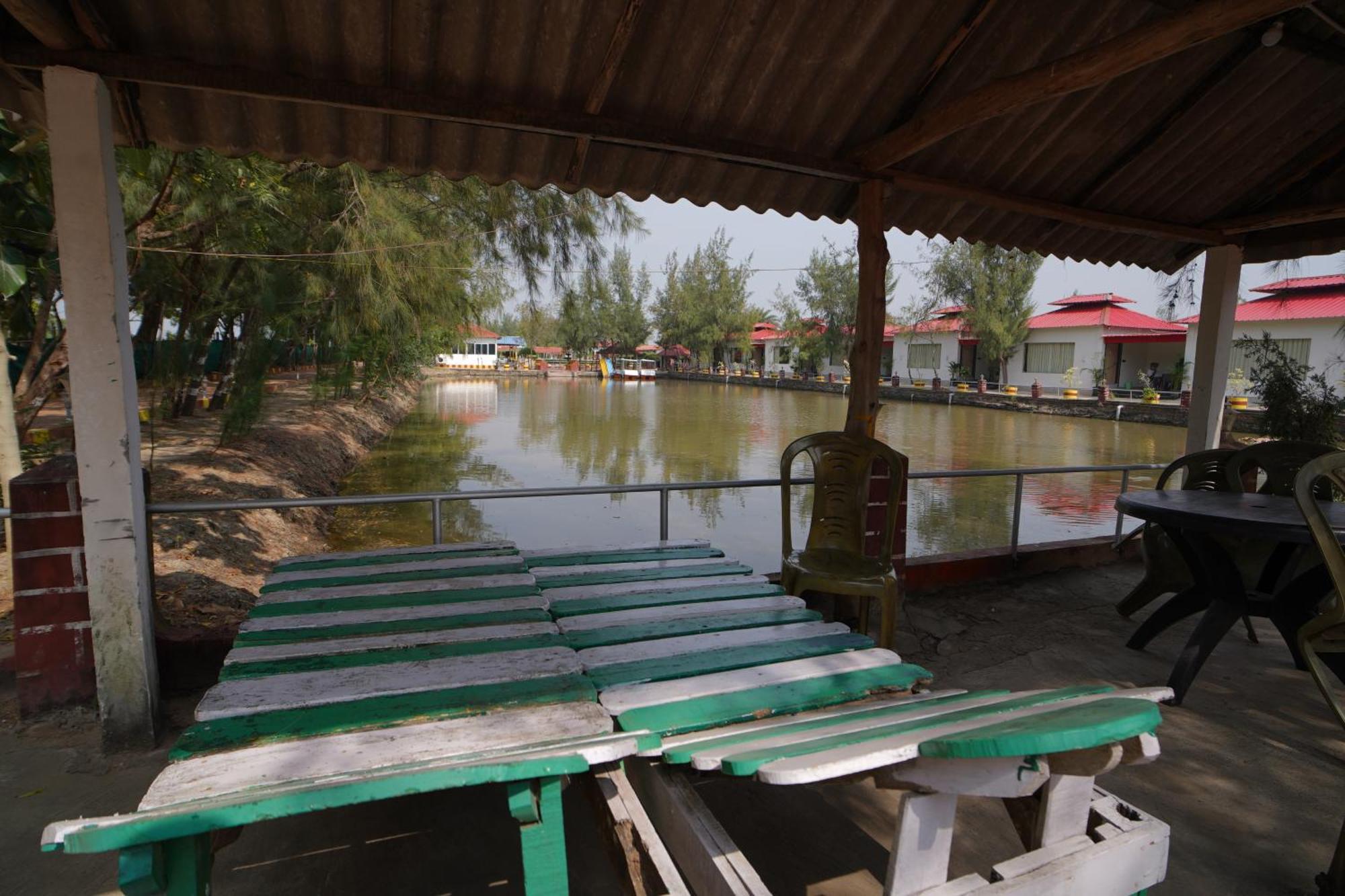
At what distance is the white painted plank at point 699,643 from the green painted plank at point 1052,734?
0.80 metres

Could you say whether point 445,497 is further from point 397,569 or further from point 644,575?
point 644,575

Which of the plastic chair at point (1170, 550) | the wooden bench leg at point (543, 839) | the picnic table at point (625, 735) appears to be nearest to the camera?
the picnic table at point (625, 735)

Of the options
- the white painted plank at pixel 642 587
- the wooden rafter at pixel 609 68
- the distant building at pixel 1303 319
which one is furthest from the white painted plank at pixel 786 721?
the distant building at pixel 1303 319

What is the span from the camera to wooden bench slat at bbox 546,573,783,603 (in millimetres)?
2150

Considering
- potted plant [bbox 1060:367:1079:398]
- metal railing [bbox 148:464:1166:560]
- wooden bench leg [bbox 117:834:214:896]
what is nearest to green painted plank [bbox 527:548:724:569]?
metal railing [bbox 148:464:1166:560]

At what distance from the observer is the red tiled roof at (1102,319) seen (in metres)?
25.0

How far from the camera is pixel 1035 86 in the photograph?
7.84ft

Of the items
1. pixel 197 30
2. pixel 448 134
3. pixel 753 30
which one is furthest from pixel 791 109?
pixel 197 30

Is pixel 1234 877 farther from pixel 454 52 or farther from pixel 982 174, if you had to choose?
pixel 454 52

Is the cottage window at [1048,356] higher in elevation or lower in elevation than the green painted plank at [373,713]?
higher

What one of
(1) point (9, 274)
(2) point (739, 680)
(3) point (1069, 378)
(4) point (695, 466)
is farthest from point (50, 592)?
(3) point (1069, 378)

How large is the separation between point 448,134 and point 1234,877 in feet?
11.3

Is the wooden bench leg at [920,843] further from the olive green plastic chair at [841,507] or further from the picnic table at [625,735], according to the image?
the olive green plastic chair at [841,507]

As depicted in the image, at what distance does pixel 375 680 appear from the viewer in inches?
59.8
